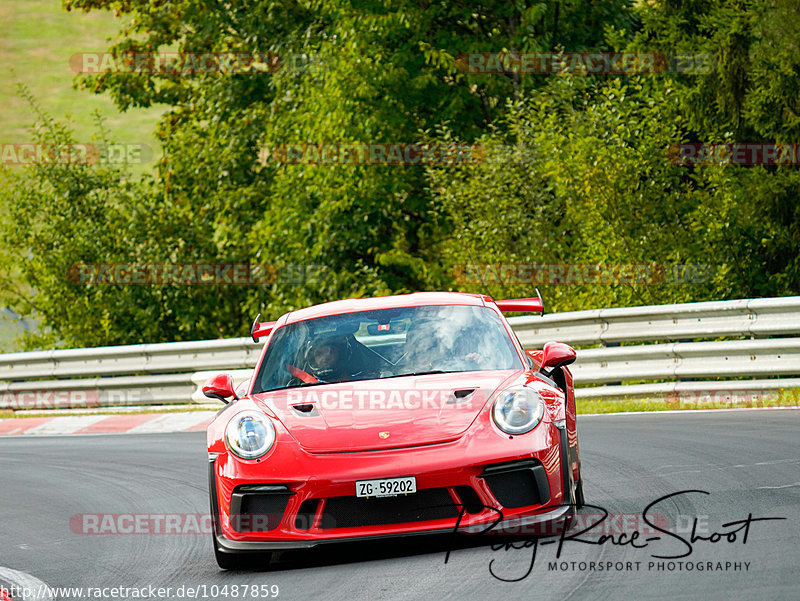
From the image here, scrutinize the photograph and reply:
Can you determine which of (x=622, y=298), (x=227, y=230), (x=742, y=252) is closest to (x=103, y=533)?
(x=622, y=298)

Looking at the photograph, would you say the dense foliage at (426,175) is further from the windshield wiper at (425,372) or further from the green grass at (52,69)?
the green grass at (52,69)

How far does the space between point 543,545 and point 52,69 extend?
98179 millimetres

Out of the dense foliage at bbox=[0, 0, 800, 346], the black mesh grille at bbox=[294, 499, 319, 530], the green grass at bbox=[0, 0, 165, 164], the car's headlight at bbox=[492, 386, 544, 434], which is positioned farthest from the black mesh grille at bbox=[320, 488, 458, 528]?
the green grass at bbox=[0, 0, 165, 164]

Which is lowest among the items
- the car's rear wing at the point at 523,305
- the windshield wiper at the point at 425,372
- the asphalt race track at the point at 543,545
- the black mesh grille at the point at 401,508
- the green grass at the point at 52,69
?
the green grass at the point at 52,69

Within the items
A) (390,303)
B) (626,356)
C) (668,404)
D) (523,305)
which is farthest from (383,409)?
(626,356)

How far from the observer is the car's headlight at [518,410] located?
5.94m

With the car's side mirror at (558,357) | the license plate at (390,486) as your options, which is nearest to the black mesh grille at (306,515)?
the license plate at (390,486)

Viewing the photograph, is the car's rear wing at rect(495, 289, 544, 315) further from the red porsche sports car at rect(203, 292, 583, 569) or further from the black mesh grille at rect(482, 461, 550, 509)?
the black mesh grille at rect(482, 461, 550, 509)

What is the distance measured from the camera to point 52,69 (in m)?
97.8

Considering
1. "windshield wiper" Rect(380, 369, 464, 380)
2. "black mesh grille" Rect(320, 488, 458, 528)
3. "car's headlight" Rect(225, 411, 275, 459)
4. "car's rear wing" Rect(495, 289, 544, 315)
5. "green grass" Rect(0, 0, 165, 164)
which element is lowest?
"green grass" Rect(0, 0, 165, 164)

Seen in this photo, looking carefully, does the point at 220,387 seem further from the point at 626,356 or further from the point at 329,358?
the point at 626,356

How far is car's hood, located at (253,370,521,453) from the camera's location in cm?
590

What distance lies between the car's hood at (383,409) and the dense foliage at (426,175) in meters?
10.1

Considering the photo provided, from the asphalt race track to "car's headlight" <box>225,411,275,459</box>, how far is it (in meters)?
0.60
